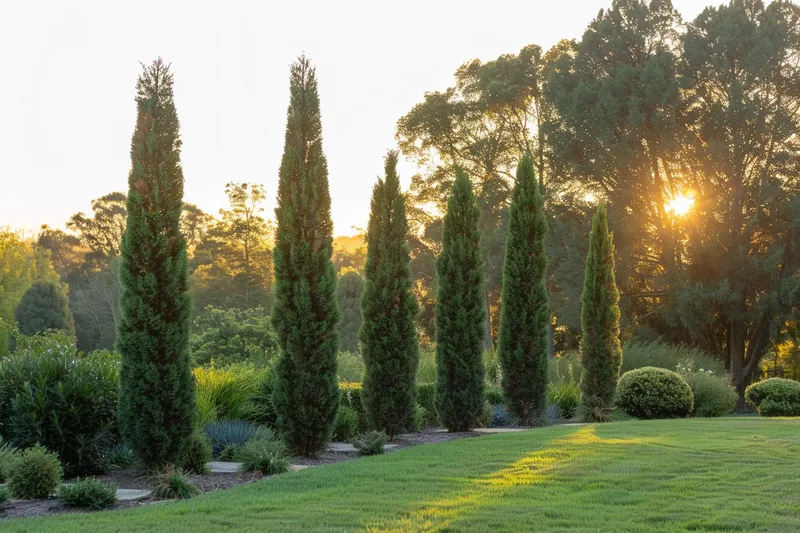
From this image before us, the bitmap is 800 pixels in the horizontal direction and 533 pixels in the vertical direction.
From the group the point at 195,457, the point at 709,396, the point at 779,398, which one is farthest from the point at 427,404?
the point at 779,398

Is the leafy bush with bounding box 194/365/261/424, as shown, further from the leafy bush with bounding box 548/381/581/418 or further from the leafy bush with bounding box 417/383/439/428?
the leafy bush with bounding box 548/381/581/418

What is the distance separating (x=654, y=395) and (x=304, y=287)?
893 centimetres

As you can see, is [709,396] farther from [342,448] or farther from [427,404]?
[342,448]

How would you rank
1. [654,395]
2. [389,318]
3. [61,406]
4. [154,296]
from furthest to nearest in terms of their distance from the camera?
[654,395] < [389,318] < [61,406] < [154,296]

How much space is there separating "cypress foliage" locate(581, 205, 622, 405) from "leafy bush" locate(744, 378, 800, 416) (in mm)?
3301

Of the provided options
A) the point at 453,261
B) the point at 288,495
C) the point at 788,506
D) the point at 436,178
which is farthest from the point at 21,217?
the point at 788,506

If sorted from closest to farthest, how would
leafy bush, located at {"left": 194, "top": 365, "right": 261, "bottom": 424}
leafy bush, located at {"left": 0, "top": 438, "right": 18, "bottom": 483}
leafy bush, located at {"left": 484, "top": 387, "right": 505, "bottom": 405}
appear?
leafy bush, located at {"left": 0, "top": 438, "right": 18, "bottom": 483}
leafy bush, located at {"left": 194, "top": 365, "right": 261, "bottom": 424}
leafy bush, located at {"left": 484, "top": 387, "right": 505, "bottom": 405}

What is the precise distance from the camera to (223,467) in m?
8.80

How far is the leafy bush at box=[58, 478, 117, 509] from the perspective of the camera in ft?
21.3

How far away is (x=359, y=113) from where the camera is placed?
15.5 m

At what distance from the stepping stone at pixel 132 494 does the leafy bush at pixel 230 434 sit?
255 cm

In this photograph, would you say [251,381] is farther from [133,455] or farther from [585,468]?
[585,468]

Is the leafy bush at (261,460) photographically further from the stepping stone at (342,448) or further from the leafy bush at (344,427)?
the leafy bush at (344,427)

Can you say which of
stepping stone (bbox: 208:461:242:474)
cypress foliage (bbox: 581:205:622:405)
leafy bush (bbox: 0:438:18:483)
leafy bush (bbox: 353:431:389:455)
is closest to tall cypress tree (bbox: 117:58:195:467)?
stepping stone (bbox: 208:461:242:474)
